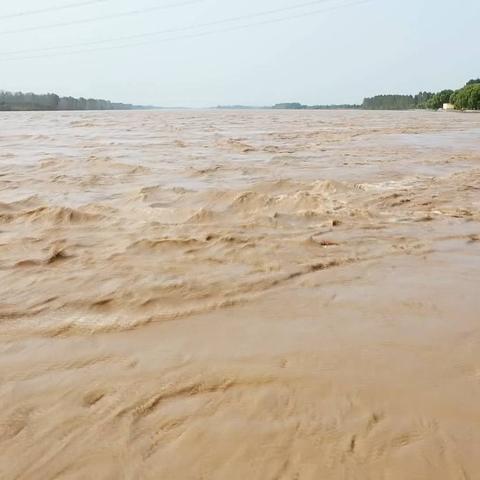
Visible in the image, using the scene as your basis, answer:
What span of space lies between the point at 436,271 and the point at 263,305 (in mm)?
1433

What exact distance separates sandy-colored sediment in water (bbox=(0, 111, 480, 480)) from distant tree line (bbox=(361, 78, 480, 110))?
242 ft

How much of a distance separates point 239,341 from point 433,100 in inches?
4111

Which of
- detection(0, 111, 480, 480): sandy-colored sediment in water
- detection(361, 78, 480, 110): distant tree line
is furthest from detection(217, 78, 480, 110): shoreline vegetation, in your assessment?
detection(0, 111, 480, 480): sandy-colored sediment in water

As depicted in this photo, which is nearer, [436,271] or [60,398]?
[60,398]

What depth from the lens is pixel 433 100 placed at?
96125 mm

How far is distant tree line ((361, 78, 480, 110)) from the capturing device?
7050 centimetres

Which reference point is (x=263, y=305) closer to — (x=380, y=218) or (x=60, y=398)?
(x=60, y=398)

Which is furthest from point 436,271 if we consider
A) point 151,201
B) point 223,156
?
point 223,156

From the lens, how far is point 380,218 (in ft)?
17.7

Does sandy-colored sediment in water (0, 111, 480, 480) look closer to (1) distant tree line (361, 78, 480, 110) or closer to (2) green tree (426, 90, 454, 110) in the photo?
(1) distant tree line (361, 78, 480, 110)

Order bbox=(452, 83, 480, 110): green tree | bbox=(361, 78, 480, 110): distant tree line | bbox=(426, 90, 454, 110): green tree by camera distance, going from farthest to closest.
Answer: bbox=(426, 90, 454, 110): green tree < bbox=(361, 78, 480, 110): distant tree line < bbox=(452, 83, 480, 110): green tree

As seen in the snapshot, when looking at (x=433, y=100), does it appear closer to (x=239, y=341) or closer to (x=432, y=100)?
(x=432, y=100)

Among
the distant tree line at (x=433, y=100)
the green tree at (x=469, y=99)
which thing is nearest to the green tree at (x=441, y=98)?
the distant tree line at (x=433, y=100)

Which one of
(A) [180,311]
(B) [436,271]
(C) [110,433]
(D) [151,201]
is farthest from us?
(D) [151,201]
